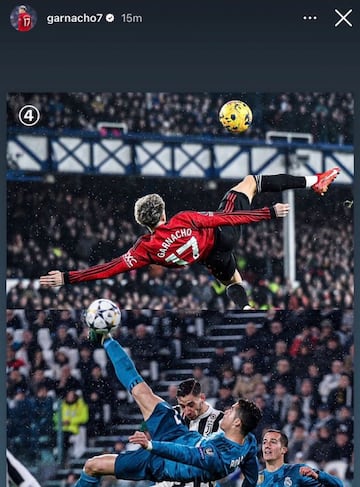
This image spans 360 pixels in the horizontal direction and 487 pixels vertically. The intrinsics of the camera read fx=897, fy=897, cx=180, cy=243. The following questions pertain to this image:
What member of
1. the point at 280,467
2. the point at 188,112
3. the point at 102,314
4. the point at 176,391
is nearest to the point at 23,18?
the point at 188,112

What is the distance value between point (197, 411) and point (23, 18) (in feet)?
8.15

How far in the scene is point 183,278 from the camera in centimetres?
529

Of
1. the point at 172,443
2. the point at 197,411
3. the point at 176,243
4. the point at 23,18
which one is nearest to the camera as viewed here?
the point at 23,18

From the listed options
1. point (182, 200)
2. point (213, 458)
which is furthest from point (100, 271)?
point (213, 458)

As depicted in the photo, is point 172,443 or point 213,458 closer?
point 172,443

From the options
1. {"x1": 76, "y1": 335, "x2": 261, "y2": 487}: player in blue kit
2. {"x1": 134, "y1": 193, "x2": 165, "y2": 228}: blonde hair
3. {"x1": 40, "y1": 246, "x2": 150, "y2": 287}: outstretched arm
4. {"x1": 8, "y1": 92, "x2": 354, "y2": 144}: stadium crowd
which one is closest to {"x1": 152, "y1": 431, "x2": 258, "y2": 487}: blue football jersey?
{"x1": 76, "y1": 335, "x2": 261, "y2": 487}: player in blue kit

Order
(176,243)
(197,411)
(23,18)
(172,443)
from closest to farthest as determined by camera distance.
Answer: (23,18), (172,443), (176,243), (197,411)

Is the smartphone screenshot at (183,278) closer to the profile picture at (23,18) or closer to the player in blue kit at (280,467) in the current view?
the player in blue kit at (280,467)

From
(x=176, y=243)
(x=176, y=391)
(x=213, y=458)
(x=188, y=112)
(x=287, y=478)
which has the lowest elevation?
(x=287, y=478)

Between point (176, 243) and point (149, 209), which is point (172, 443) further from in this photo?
point (149, 209)

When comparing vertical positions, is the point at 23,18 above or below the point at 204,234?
above

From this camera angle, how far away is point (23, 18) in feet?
16.3

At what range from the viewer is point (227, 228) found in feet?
17.3

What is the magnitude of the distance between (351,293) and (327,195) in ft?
1.94
